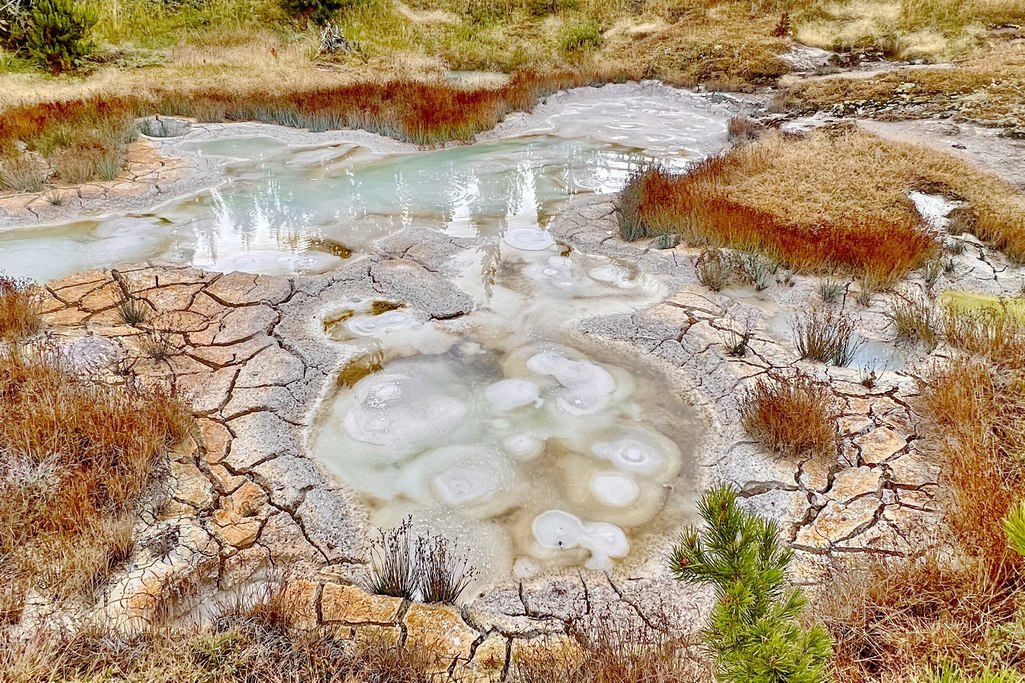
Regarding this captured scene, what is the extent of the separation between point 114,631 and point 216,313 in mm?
3118

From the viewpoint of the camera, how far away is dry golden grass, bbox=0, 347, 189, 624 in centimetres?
255

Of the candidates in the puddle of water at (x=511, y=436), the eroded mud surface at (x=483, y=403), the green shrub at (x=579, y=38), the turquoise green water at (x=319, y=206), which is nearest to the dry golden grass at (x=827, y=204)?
the eroded mud surface at (x=483, y=403)

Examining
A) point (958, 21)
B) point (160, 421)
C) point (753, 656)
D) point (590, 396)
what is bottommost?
point (590, 396)

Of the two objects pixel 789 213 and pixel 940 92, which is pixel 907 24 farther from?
pixel 789 213

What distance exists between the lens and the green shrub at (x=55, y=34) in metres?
13.4

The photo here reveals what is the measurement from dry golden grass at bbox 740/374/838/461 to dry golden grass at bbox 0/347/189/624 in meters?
3.42

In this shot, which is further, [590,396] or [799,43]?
[799,43]

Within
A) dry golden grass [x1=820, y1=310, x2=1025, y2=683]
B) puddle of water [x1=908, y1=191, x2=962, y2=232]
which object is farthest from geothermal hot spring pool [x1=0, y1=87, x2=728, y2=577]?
puddle of water [x1=908, y1=191, x2=962, y2=232]

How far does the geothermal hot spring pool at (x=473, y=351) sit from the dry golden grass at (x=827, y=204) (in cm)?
111

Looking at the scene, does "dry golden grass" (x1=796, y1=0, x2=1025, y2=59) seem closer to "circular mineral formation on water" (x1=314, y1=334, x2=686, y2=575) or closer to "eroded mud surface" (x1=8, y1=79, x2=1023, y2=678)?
"eroded mud surface" (x1=8, y1=79, x2=1023, y2=678)

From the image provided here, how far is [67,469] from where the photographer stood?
119 inches

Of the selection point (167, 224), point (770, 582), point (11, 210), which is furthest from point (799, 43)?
point (770, 582)

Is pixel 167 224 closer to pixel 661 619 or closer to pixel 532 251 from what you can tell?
pixel 532 251

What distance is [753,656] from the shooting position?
120 centimetres
